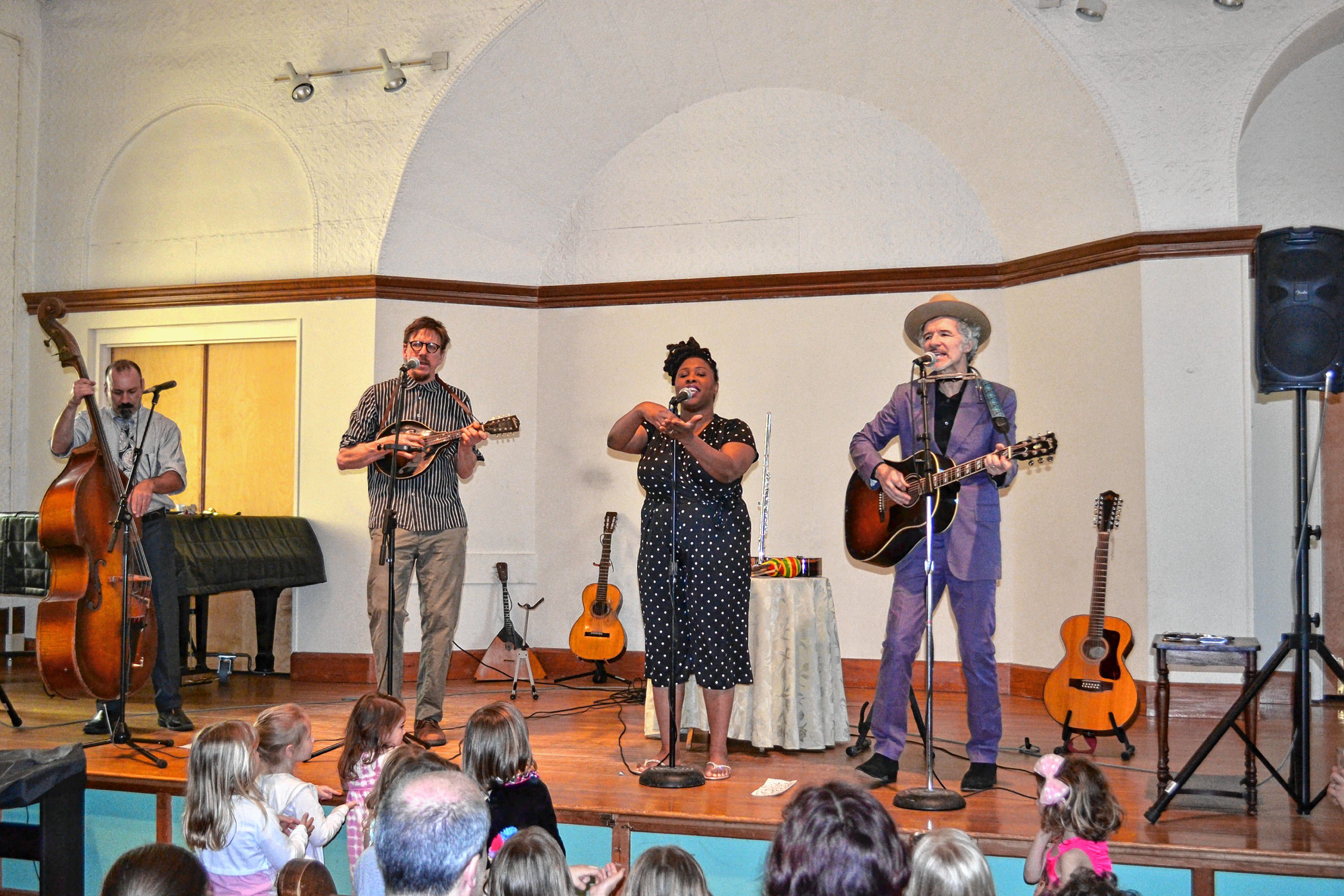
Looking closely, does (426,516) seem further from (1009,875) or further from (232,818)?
(1009,875)

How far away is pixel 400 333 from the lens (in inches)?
280

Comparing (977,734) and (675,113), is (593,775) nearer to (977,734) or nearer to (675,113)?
(977,734)

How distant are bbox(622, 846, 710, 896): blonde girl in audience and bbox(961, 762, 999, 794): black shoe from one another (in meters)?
2.05

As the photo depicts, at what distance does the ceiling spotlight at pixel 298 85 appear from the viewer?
6949mm

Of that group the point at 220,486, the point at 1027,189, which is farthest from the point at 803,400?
the point at 220,486

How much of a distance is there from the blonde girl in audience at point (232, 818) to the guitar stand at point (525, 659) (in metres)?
3.31

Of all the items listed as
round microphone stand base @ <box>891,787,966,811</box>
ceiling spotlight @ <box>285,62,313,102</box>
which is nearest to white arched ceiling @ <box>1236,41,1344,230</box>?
round microphone stand base @ <box>891,787,966,811</box>

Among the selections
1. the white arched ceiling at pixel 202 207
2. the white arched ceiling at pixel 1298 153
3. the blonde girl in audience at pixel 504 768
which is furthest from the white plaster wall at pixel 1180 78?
the blonde girl in audience at pixel 504 768

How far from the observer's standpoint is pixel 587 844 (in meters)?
3.77

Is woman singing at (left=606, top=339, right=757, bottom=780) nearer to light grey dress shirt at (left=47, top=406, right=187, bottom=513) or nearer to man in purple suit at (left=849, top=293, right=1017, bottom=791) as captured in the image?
man in purple suit at (left=849, top=293, right=1017, bottom=791)

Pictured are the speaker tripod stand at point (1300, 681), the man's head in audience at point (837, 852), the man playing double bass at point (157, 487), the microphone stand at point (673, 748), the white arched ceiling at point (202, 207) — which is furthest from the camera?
the white arched ceiling at point (202, 207)

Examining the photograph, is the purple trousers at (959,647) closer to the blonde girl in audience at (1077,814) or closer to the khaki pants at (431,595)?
the blonde girl in audience at (1077,814)

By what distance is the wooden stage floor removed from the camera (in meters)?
3.38

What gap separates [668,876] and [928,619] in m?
1.80
